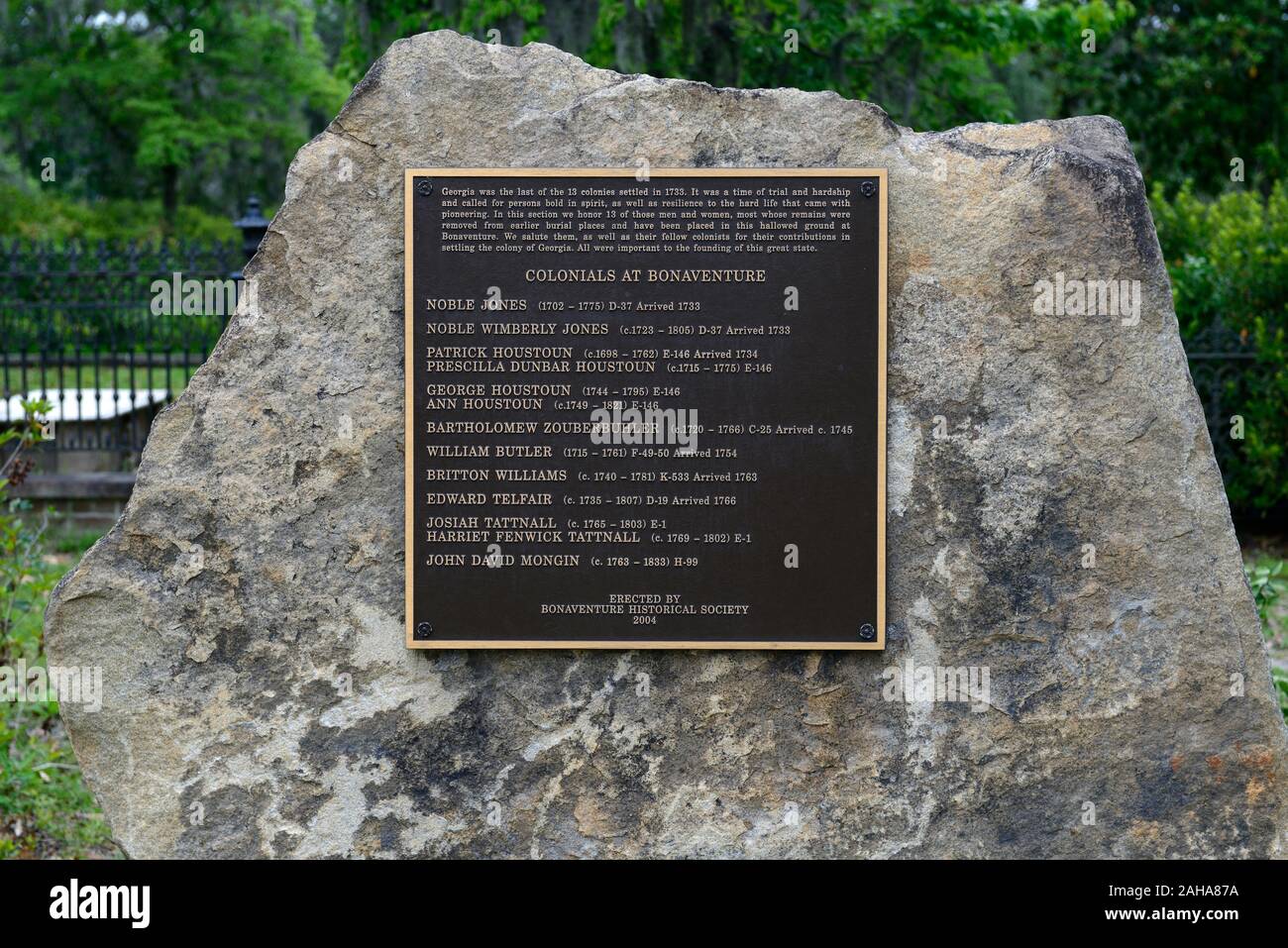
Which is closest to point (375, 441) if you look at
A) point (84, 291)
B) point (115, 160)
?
point (84, 291)

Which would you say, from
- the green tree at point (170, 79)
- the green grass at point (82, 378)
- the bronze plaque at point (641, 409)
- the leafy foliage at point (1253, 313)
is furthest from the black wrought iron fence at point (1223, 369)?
the green tree at point (170, 79)

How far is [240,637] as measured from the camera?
13.4ft

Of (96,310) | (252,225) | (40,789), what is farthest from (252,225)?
(40,789)

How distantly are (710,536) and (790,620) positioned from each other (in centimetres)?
38

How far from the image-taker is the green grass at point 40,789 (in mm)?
5047

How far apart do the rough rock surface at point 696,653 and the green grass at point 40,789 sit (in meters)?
1.27

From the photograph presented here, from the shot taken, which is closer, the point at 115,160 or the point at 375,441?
the point at 375,441

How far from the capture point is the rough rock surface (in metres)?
4.02

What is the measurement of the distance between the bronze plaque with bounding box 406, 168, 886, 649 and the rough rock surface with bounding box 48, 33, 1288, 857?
10cm

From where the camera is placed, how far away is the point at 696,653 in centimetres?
409

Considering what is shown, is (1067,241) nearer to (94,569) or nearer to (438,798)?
(438,798)

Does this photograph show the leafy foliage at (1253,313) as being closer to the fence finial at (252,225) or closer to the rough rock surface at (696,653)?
the rough rock surface at (696,653)

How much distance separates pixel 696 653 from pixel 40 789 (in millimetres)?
3298

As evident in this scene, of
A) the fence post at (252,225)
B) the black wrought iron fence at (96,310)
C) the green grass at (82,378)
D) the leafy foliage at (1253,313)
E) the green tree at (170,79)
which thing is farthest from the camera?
the green tree at (170,79)
